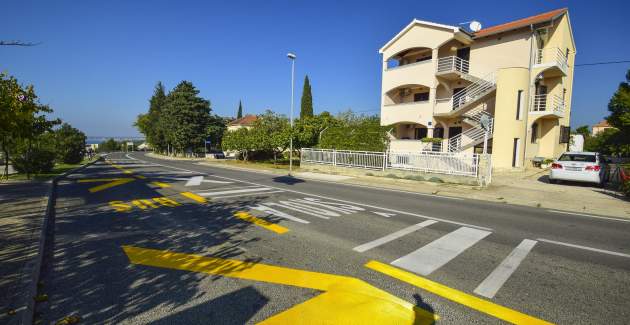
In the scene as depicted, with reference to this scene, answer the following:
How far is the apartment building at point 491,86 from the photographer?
1966 centimetres

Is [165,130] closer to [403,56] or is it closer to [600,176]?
[403,56]

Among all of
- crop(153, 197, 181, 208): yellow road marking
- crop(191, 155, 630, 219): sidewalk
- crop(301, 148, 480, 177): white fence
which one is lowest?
crop(153, 197, 181, 208): yellow road marking

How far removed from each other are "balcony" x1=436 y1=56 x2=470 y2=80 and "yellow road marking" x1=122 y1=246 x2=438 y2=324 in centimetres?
2205

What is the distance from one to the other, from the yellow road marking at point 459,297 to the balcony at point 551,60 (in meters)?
22.9

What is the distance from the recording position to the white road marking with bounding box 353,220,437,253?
497 centimetres

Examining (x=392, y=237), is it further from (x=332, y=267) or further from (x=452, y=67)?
(x=452, y=67)

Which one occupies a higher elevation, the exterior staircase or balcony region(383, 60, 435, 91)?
balcony region(383, 60, 435, 91)

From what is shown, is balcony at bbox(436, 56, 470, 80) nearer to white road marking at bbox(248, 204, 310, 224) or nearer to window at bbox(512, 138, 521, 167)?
window at bbox(512, 138, 521, 167)

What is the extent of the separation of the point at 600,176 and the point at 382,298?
569 inches

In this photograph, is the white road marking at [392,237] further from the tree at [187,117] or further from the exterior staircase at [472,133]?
the tree at [187,117]

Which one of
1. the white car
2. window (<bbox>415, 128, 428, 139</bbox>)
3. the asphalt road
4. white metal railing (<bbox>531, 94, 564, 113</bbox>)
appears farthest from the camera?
window (<bbox>415, 128, 428, 139</bbox>)

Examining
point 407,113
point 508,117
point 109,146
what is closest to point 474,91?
point 508,117

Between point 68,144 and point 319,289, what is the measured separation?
1369 inches

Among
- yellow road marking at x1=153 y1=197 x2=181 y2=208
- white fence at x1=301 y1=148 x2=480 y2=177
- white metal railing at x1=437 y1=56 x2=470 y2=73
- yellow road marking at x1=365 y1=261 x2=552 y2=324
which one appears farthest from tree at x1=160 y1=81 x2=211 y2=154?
yellow road marking at x1=365 y1=261 x2=552 y2=324
